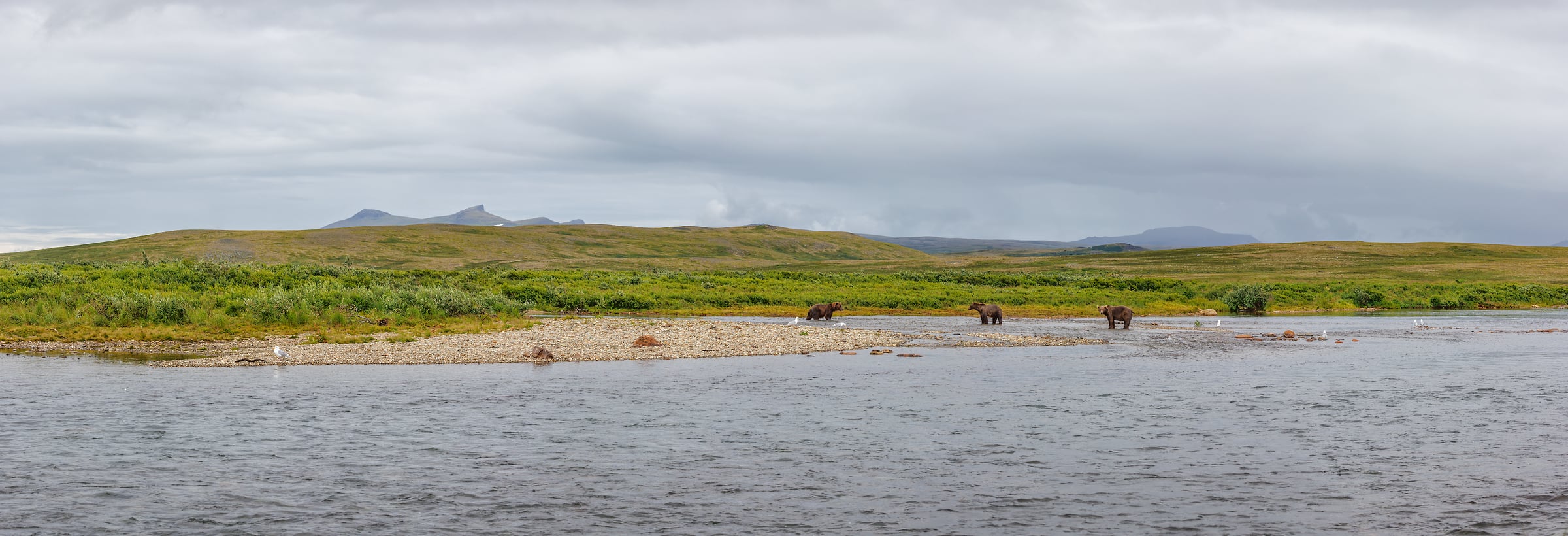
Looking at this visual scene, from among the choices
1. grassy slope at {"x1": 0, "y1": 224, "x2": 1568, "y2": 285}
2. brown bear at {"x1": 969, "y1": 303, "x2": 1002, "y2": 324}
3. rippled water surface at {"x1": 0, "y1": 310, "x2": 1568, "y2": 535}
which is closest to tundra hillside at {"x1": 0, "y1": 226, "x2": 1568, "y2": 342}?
grassy slope at {"x1": 0, "y1": 224, "x2": 1568, "y2": 285}

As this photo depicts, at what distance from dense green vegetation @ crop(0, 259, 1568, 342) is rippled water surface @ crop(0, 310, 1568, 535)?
12.0m

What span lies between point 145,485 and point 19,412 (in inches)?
317

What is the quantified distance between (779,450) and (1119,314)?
37.0 metres

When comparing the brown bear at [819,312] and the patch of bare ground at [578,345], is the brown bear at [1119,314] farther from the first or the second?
the brown bear at [819,312]

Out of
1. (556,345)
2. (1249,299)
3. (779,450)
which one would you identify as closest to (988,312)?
(556,345)

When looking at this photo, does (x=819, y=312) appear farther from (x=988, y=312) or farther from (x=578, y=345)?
(x=578, y=345)

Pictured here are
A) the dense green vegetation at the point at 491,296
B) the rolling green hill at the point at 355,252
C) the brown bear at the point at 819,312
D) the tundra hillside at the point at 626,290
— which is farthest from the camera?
the rolling green hill at the point at 355,252

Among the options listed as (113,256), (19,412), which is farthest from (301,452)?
(113,256)

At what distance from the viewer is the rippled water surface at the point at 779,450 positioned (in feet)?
41.8

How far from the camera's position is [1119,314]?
166ft

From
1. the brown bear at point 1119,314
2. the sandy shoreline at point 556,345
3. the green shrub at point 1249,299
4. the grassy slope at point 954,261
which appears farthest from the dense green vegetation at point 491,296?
the grassy slope at point 954,261

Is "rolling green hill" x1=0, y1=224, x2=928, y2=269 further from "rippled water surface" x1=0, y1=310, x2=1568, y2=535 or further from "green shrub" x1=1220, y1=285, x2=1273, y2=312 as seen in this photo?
"rippled water surface" x1=0, y1=310, x2=1568, y2=535

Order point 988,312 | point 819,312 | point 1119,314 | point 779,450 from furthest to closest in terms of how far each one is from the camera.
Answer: point 819,312 < point 988,312 < point 1119,314 < point 779,450

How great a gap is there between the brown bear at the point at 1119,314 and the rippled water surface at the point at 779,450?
20257 millimetres
